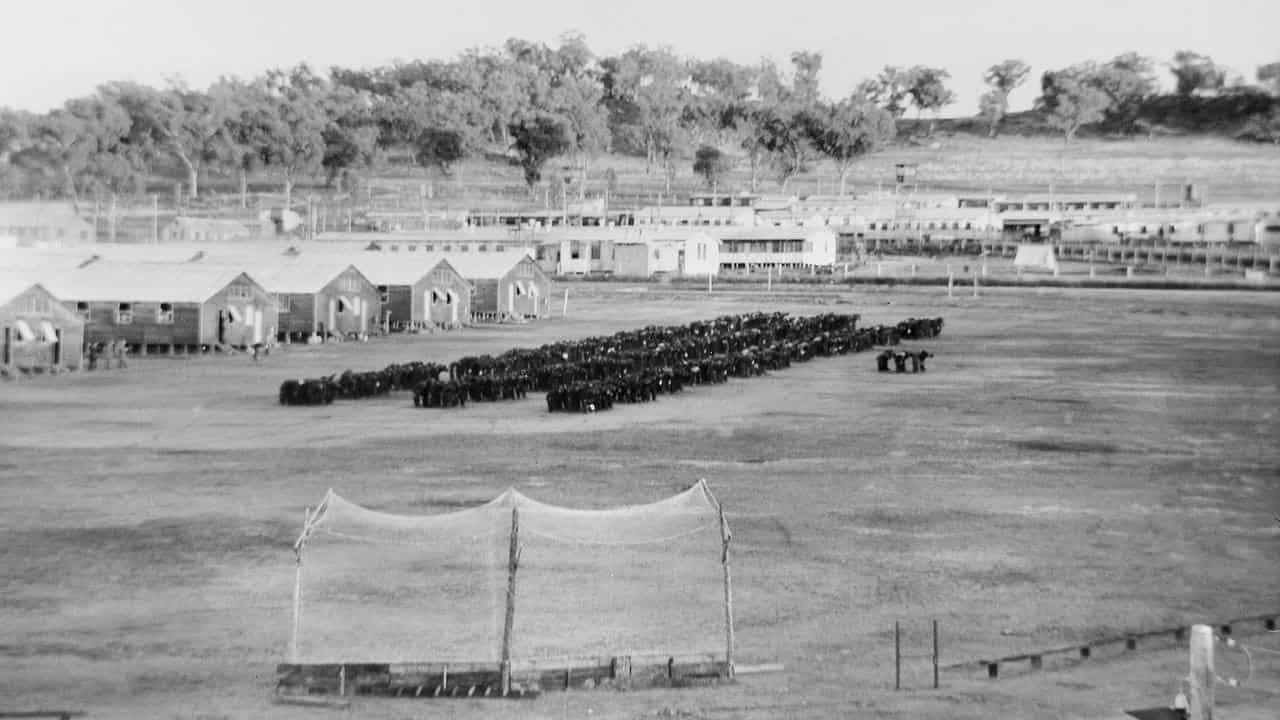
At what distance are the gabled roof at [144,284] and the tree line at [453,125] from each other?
6751cm

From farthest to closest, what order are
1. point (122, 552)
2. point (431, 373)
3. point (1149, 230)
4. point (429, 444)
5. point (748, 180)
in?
point (748, 180) < point (1149, 230) < point (431, 373) < point (429, 444) < point (122, 552)

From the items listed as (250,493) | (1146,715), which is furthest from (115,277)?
(1146,715)

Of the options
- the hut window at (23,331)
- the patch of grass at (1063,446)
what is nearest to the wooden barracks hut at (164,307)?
the hut window at (23,331)

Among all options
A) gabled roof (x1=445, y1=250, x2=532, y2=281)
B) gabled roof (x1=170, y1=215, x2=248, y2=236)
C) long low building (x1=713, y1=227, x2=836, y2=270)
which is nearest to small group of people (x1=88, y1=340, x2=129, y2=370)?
gabled roof (x1=445, y1=250, x2=532, y2=281)

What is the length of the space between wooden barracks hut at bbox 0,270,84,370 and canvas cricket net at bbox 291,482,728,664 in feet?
81.9

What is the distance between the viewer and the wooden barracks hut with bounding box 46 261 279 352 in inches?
2111

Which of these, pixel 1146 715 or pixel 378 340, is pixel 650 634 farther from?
pixel 378 340

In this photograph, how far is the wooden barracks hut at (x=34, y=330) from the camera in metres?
46.6

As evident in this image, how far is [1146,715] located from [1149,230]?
106 meters

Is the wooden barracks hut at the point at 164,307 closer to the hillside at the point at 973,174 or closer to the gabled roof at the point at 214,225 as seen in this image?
the gabled roof at the point at 214,225

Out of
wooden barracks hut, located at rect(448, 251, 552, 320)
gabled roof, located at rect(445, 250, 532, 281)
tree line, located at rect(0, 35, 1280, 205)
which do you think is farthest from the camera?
tree line, located at rect(0, 35, 1280, 205)

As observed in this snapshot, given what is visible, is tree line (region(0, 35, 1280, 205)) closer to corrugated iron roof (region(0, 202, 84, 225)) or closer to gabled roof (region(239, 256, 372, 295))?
corrugated iron roof (region(0, 202, 84, 225))

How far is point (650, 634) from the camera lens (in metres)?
19.8

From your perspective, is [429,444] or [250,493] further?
[429,444]
